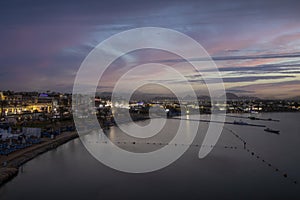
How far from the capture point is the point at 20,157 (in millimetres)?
4527

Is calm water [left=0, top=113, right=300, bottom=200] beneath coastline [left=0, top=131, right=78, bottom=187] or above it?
beneath

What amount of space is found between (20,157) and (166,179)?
2.53m

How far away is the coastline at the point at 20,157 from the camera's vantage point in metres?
3.66

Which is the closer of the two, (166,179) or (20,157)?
(166,179)

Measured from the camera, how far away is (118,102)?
2947 centimetres

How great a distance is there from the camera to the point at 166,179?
4.03 meters

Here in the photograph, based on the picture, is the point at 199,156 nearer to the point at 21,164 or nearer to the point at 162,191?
the point at 162,191

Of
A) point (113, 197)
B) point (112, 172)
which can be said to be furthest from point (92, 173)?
point (113, 197)

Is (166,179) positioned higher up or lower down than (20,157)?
lower down

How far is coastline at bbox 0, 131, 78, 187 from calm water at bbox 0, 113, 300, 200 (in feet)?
0.33

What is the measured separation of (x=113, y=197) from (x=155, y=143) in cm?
392

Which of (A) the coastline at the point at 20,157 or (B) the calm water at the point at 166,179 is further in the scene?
(A) the coastline at the point at 20,157

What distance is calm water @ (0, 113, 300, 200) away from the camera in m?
3.45

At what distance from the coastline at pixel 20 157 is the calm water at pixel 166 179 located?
0.10m
